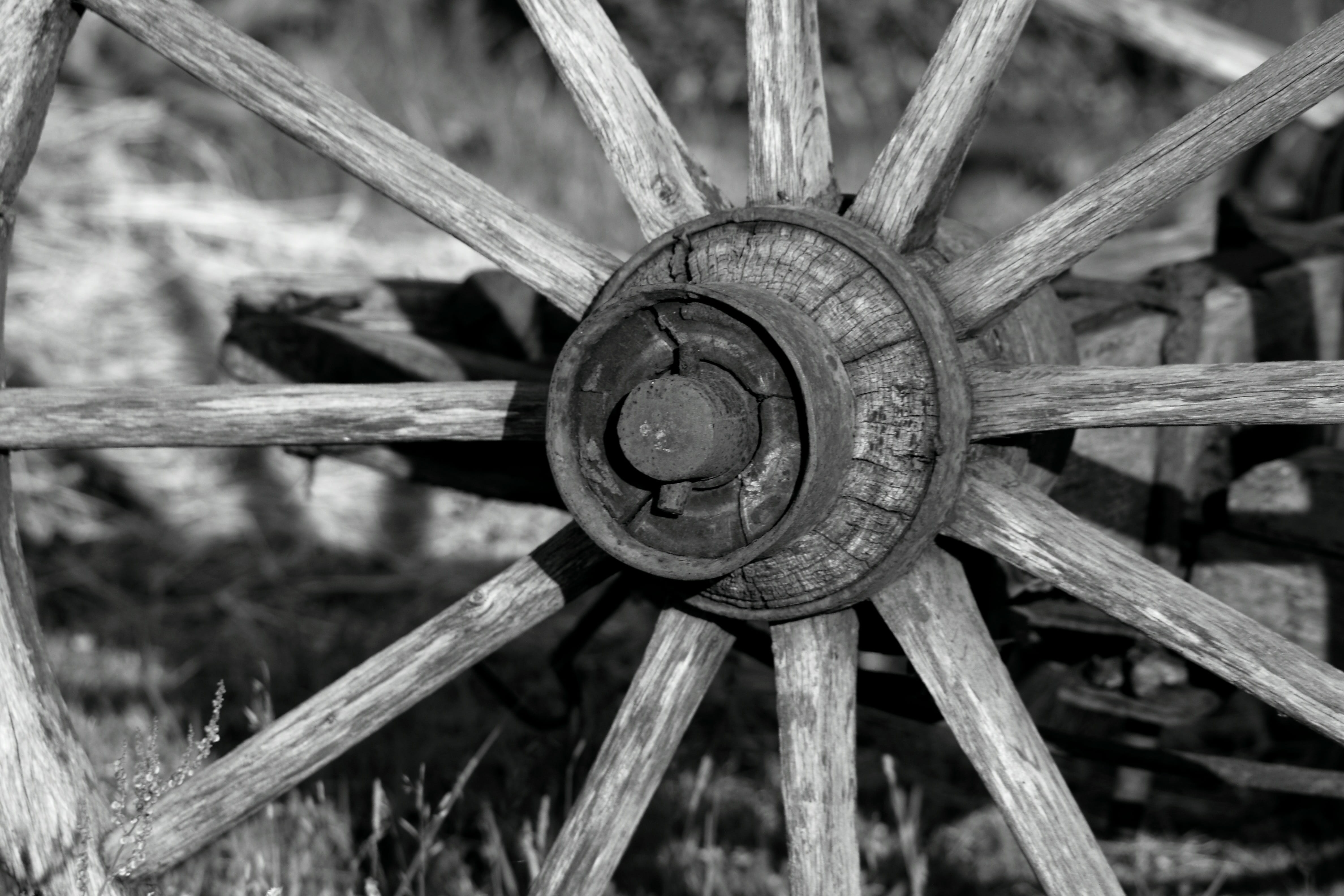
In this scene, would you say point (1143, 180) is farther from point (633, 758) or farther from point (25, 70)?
point (25, 70)

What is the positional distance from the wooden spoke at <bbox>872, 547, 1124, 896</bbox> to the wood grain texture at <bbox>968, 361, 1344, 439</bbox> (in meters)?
0.22

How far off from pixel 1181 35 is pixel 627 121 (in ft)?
6.57

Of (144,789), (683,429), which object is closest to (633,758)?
(683,429)

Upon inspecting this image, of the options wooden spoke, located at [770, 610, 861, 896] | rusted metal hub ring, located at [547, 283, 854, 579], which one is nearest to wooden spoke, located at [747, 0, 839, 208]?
rusted metal hub ring, located at [547, 283, 854, 579]

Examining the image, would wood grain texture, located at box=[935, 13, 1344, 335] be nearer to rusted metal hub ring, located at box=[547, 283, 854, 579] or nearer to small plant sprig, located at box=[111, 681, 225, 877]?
rusted metal hub ring, located at box=[547, 283, 854, 579]

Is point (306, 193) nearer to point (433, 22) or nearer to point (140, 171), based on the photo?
point (140, 171)

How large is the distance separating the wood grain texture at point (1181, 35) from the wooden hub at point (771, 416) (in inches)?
74.3

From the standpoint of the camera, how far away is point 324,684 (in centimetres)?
319

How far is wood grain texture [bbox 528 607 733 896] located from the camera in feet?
5.38

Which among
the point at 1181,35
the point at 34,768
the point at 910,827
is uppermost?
the point at 1181,35

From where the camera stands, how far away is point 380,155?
5.65 ft

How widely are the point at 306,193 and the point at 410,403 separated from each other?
3.57 m

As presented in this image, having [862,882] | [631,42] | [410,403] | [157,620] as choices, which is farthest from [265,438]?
[631,42]

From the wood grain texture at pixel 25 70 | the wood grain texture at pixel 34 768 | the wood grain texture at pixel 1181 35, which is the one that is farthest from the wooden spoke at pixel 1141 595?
the wood grain texture at pixel 1181 35
